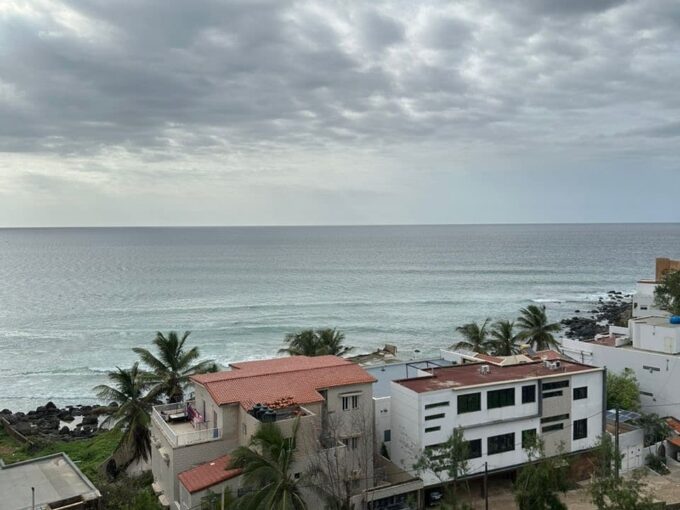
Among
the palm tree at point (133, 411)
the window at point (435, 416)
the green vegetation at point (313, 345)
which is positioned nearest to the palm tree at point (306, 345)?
the green vegetation at point (313, 345)

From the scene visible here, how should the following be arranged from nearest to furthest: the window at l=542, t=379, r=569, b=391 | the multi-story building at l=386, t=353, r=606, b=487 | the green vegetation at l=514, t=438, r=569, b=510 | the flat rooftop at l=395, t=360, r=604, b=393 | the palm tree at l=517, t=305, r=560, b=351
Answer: the green vegetation at l=514, t=438, r=569, b=510 < the multi-story building at l=386, t=353, r=606, b=487 < the flat rooftop at l=395, t=360, r=604, b=393 < the window at l=542, t=379, r=569, b=391 < the palm tree at l=517, t=305, r=560, b=351

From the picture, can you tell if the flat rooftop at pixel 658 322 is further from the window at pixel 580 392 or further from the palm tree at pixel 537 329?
the window at pixel 580 392

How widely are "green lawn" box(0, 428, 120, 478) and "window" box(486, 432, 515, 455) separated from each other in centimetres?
2367

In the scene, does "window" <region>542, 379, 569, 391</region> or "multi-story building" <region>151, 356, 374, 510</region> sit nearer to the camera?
"multi-story building" <region>151, 356, 374, 510</region>

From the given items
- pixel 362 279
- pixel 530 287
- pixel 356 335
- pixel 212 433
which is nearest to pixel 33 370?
pixel 356 335

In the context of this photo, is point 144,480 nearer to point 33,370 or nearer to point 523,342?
point 523,342

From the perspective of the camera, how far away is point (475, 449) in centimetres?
2984

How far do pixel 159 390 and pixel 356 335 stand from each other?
170ft

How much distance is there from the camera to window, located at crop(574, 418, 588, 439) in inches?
1278

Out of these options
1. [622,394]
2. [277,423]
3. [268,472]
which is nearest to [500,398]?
[622,394]

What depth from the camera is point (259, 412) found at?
25.7 meters

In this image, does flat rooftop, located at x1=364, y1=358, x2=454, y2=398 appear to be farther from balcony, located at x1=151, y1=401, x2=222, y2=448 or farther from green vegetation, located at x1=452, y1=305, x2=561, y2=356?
balcony, located at x1=151, y1=401, x2=222, y2=448

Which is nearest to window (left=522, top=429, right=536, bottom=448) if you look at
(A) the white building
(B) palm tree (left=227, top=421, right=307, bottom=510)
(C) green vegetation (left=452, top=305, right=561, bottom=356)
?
(A) the white building

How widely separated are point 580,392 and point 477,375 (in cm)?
559
